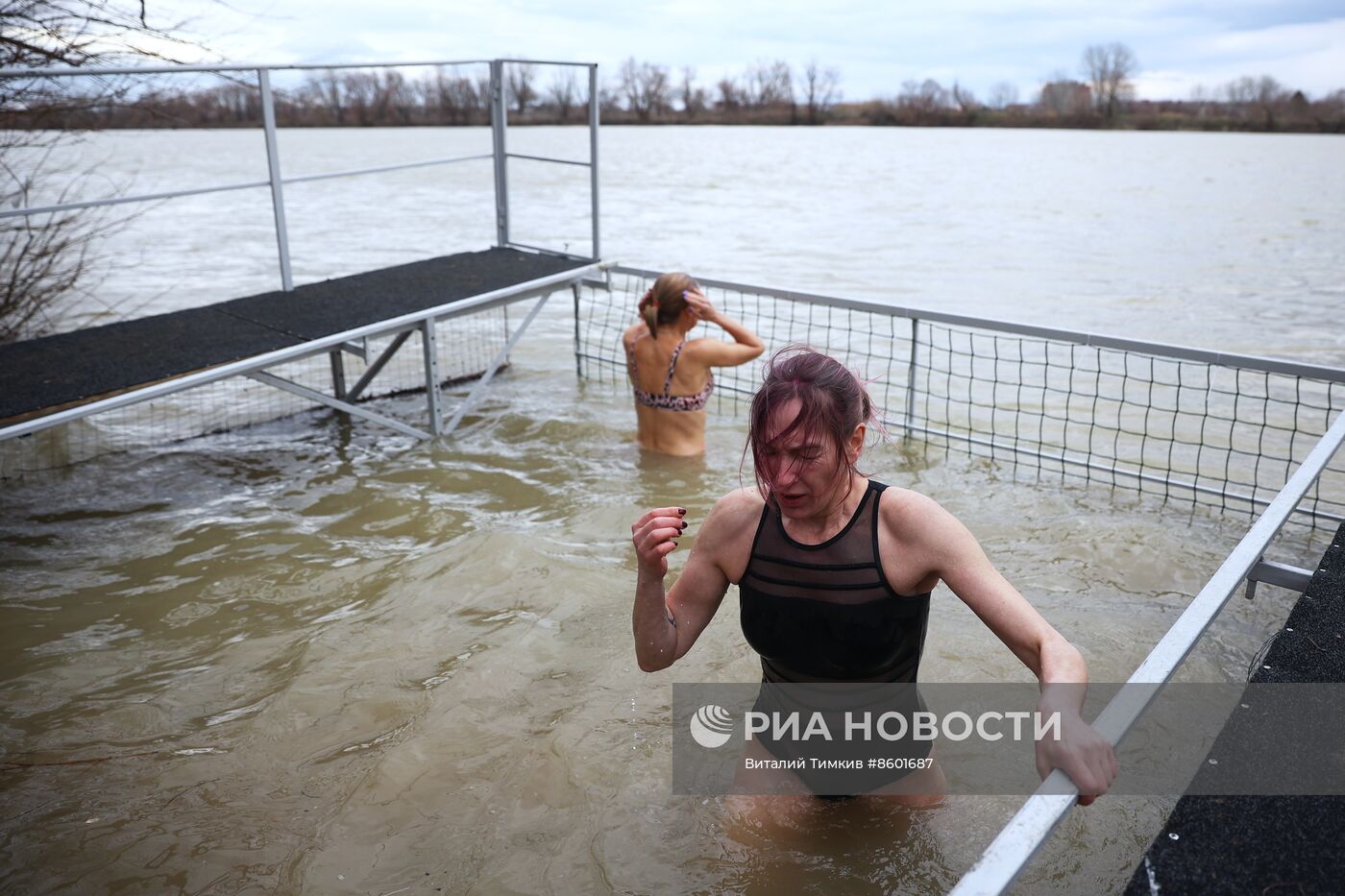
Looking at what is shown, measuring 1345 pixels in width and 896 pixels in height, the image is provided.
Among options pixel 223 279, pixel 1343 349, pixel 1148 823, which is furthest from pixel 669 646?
pixel 223 279

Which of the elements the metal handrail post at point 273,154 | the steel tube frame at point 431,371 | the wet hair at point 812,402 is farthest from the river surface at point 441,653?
the metal handrail post at point 273,154

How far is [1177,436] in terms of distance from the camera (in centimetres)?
752

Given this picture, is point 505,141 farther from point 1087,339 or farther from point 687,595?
point 687,595

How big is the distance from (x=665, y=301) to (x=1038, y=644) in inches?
147

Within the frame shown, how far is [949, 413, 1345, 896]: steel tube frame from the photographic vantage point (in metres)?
1.33

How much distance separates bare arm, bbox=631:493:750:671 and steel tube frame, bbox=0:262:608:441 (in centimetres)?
315

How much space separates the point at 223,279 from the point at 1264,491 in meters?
13.1

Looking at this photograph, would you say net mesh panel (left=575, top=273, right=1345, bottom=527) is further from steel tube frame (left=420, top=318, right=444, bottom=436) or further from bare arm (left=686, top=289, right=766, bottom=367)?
steel tube frame (left=420, top=318, right=444, bottom=436)

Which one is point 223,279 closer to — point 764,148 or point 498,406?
point 498,406

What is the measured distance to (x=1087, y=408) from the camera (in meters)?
8.20

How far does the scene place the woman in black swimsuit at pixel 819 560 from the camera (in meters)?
2.25

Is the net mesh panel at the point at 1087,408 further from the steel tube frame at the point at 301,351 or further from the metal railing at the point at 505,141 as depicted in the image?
the steel tube frame at the point at 301,351

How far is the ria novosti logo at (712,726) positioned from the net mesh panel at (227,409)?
133 inches

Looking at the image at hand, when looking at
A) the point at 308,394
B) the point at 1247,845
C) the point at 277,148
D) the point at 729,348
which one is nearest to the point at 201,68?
the point at 277,148
